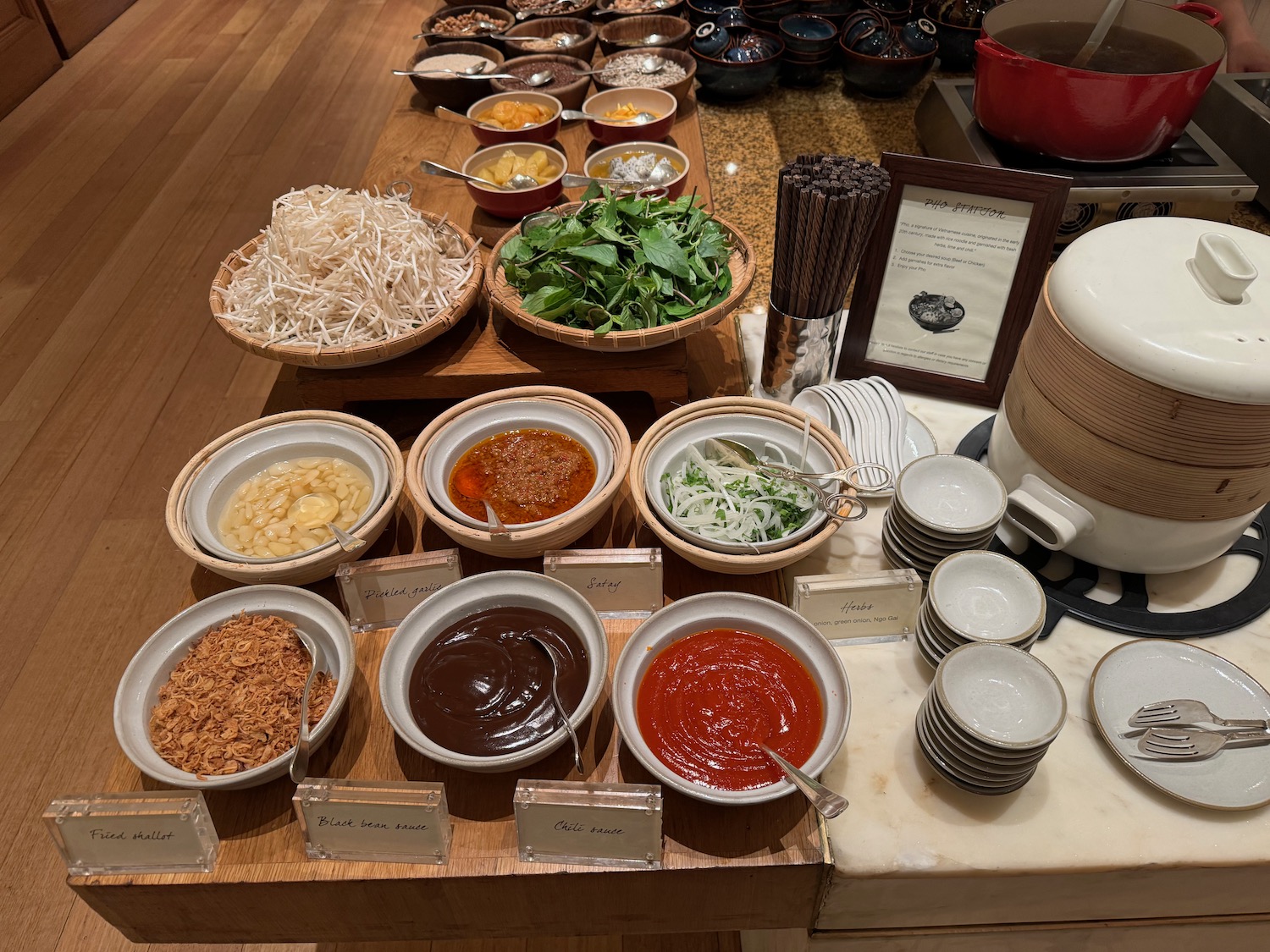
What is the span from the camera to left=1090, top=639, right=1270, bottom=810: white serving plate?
1.23 metres

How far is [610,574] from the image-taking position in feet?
4.72

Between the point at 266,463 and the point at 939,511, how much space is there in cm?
133

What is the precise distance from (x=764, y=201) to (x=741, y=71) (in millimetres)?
720

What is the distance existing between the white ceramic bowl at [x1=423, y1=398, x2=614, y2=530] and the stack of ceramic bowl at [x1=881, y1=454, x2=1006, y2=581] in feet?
1.80

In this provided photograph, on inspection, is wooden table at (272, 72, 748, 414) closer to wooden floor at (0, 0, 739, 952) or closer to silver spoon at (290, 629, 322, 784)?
silver spoon at (290, 629, 322, 784)

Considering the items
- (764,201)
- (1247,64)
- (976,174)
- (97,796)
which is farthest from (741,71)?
(97,796)

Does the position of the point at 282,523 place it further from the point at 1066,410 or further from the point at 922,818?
the point at 1066,410

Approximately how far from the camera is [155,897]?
1241mm

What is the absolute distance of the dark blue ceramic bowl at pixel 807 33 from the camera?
3.59 m

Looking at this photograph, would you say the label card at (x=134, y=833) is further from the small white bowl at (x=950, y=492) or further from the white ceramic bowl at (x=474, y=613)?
the small white bowl at (x=950, y=492)

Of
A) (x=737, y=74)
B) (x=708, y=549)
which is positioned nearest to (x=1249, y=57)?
(x=737, y=74)

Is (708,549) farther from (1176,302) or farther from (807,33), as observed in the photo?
(807,33)

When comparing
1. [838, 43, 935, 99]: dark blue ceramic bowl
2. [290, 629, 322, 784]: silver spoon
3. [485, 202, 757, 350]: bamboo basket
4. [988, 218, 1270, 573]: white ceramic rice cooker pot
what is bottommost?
[838, 43, 935, 99]: dark blue ceramic bowl

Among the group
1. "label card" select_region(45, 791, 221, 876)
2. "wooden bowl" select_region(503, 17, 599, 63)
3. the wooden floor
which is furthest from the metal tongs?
"wooden bowl" select_region(503, 17, 599, 63)
